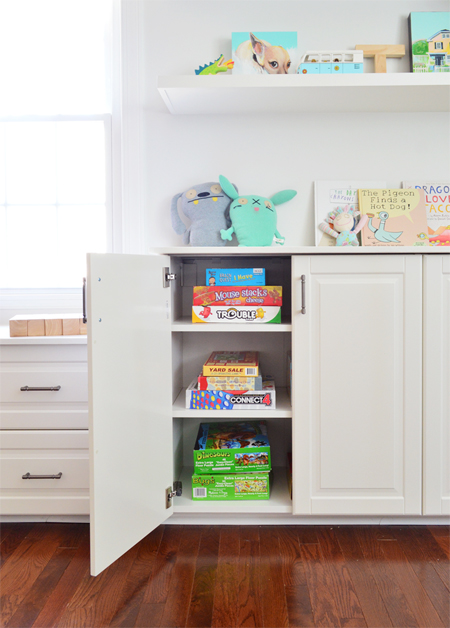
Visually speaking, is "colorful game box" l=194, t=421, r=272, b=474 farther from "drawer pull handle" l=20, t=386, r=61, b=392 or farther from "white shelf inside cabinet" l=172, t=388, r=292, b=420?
"drawer pull handle" l=20, t=386, r=61, b=392

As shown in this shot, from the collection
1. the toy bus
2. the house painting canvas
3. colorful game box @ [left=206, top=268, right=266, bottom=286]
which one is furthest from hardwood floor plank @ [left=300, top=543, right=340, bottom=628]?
the house painting canvas

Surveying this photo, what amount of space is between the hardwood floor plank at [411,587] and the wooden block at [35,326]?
1417 millimetres

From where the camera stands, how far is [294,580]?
1407 millimetres

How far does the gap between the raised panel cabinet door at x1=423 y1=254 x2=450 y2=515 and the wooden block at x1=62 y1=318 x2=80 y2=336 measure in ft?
4.07

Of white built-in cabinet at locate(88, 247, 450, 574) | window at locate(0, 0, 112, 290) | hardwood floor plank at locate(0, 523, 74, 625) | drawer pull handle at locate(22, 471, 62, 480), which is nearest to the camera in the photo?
hardwood floor plank at locate(0, 523, 74, 625)

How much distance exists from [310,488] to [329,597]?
1.14 feet

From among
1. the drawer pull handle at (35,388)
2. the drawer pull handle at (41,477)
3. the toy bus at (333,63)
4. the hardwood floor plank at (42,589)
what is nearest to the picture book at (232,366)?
the drawer pull handle at (35,388)

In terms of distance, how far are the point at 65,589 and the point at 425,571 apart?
43.0 inches

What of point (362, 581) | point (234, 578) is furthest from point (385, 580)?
point (234, 578)

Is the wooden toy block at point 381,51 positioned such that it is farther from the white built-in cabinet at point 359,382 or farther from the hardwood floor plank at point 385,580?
the hardwood floor plank at point 385,580

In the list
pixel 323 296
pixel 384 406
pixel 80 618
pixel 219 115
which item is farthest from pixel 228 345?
pixel 80 618

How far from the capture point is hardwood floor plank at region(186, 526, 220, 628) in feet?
4.10

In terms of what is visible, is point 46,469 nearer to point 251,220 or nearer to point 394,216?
point 251,220

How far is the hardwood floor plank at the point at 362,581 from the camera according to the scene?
124cm
